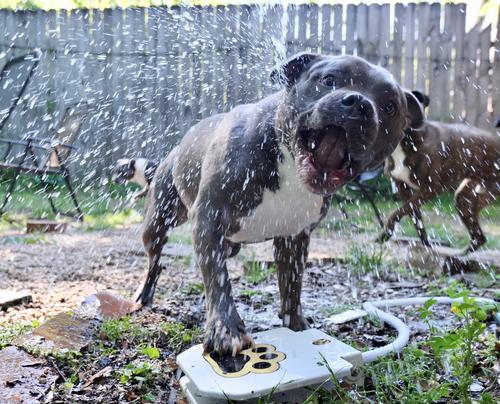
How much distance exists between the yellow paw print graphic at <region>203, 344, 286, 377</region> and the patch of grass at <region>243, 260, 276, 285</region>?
1.95 meters

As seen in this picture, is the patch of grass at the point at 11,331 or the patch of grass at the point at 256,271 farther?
the patch of grass at the point at 256,271

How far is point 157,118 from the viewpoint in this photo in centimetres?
862

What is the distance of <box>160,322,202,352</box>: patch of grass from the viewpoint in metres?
2.70

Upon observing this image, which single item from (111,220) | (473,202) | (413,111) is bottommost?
(111,220)

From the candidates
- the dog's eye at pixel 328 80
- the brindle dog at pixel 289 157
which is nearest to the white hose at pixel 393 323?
the brindle dog at pixel 289 157

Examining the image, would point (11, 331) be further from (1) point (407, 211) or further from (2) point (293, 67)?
(1) point (407, 211)

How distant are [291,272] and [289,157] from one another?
0.64 metres

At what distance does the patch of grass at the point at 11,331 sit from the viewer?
8.23 ft

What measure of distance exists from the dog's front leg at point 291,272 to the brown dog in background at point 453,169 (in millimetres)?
2504

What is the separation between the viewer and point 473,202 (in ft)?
16.8

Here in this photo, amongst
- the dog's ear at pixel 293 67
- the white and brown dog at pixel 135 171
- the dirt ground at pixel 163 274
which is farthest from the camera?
the white and brown dog at pixel 135 171

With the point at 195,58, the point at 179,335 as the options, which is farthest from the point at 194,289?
the point at 195,58

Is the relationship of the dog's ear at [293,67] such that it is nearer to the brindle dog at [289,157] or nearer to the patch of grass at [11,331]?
the brindle dog at [289,157]

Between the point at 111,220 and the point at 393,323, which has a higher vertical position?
the point at 393,323
